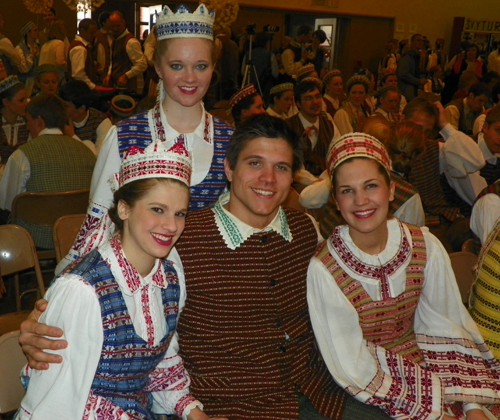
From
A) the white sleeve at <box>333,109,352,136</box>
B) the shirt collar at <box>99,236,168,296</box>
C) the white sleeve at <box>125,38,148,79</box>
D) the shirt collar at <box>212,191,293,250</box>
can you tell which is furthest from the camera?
the white sleeve at <box>125,38,148,79</box>

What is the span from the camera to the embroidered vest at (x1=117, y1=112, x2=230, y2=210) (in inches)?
92.0

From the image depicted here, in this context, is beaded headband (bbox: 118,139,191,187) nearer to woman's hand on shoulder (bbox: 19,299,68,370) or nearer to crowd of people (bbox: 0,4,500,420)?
crowd of people (bbox: 0,4,500,420)

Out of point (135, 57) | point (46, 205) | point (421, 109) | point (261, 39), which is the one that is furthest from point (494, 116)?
point (261, 39)

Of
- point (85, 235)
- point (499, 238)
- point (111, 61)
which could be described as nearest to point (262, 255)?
point (85, 235)

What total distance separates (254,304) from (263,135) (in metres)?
0.57

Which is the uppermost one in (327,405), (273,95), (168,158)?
(168,158)

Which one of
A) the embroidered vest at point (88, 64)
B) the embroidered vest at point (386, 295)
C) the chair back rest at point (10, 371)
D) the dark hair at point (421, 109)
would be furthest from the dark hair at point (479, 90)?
the chair back rest at point (10, 371)

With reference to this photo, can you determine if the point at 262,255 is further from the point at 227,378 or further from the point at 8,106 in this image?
the point at 8,106

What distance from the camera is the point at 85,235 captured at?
2258mm

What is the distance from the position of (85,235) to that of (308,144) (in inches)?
131

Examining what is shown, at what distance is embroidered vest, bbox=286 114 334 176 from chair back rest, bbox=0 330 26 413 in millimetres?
3524

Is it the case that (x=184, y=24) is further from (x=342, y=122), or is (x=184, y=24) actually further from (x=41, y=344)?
(x=342, y=122)

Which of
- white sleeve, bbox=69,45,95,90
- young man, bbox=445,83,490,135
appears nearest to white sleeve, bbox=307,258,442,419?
young man, bbox=445,83,490,135

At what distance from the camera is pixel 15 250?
9.70 feet
